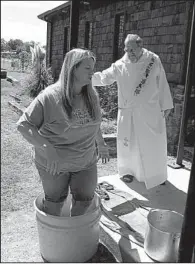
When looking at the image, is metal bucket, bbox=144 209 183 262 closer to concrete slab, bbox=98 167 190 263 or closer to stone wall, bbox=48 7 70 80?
concrete slab, bbox=98 167 190 263

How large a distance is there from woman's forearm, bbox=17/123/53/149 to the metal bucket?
1.18 metres

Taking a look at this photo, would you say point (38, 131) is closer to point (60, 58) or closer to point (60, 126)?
point (60, 126)

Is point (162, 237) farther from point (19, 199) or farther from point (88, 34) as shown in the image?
point (88, 34)

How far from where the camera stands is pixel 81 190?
2535 millimetres

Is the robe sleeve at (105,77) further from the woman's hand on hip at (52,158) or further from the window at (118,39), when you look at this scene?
the window at (118,39)

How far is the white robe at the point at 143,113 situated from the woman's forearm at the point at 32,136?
5.91ft

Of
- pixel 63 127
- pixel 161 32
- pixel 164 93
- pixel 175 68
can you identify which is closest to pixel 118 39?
pixel 161 32

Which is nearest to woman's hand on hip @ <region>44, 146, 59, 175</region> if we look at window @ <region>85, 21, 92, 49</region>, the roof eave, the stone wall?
window @ <region>85, 21, 92, 49</region>

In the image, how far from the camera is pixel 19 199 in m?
4.00

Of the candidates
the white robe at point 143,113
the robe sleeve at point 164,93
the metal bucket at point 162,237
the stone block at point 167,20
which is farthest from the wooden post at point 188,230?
the stone block at point 167,20

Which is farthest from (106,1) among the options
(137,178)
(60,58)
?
(137,178)

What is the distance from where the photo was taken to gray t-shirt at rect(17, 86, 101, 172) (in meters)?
2.26

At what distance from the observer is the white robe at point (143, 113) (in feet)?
12.1

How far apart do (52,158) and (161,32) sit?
21.6 ft
